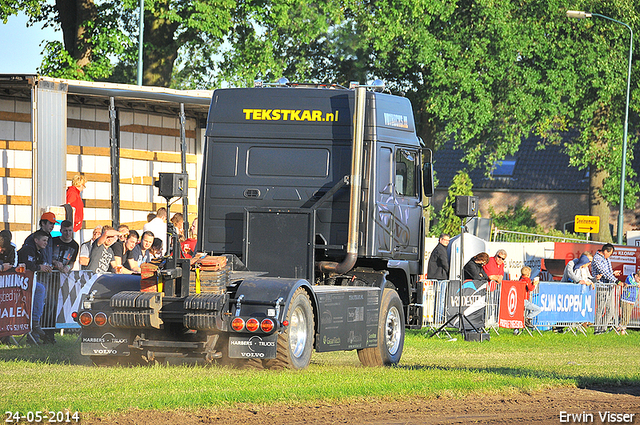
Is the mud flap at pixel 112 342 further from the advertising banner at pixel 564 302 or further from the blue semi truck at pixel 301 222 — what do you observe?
the advertising banner at pixel 564 302

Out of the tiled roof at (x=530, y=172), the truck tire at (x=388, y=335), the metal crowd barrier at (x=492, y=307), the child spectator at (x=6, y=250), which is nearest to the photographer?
the truck tire at (x=388, y=335)

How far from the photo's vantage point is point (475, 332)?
18812mm

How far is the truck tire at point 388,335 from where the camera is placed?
13320 millimetres

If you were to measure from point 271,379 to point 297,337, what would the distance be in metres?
1.29

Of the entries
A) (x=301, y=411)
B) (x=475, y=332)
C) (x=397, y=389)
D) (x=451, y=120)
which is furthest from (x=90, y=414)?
(x=451, y=120)

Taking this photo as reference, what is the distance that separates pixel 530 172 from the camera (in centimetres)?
5791

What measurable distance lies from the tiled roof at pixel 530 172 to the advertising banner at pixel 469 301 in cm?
3704

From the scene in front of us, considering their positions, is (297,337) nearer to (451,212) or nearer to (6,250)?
(6,250)

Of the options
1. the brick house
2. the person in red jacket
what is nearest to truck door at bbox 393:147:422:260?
the person in red jacket

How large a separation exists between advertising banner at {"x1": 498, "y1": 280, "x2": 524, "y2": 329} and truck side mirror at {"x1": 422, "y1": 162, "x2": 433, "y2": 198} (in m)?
6.55

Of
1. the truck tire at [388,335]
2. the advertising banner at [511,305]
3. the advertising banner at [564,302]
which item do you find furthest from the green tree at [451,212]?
the truck tire at [388,335]

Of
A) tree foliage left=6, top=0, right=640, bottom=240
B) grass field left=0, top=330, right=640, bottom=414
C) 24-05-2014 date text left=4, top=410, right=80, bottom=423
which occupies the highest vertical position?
tree foliage left=6, top=0, right=640, bottom=240

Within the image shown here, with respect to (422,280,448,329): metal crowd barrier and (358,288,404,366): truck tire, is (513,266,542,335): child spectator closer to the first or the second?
(422,280,448,329): metal crowd barrier

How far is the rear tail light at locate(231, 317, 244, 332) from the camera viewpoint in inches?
426
